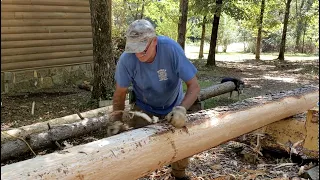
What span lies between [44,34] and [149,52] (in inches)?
306

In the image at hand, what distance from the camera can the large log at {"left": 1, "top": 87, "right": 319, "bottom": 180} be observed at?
2074mm

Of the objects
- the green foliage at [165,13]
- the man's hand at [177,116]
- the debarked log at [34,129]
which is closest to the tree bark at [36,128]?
the debarked log at [34,129]

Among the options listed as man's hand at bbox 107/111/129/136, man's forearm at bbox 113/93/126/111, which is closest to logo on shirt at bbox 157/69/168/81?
man's forearm at bbox 113/93/126/111

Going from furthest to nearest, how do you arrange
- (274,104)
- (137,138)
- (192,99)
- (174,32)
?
(174,32) < (274,104) < (192,99) < (137,138)

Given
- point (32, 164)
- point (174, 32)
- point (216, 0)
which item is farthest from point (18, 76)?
point (174, 32)

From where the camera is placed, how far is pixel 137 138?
2.55 m

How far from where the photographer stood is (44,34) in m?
9.95

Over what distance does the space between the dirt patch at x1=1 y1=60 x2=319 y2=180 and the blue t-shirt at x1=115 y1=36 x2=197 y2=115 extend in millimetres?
877

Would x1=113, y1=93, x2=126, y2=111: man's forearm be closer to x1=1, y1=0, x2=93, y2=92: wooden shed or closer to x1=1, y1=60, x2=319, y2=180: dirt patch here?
x1=1, y1=60, x2=319, y2=180: dirt patch

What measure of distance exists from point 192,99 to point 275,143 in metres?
1.70

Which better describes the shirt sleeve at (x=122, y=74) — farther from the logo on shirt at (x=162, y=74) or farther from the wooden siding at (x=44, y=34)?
the wooden siding at (x=44, y=34)

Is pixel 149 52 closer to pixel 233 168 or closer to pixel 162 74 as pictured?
pixel 162 74

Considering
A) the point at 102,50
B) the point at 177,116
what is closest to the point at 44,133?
the point at 177,116

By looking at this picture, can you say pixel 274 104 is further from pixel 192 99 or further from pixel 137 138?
pixel 137 138
